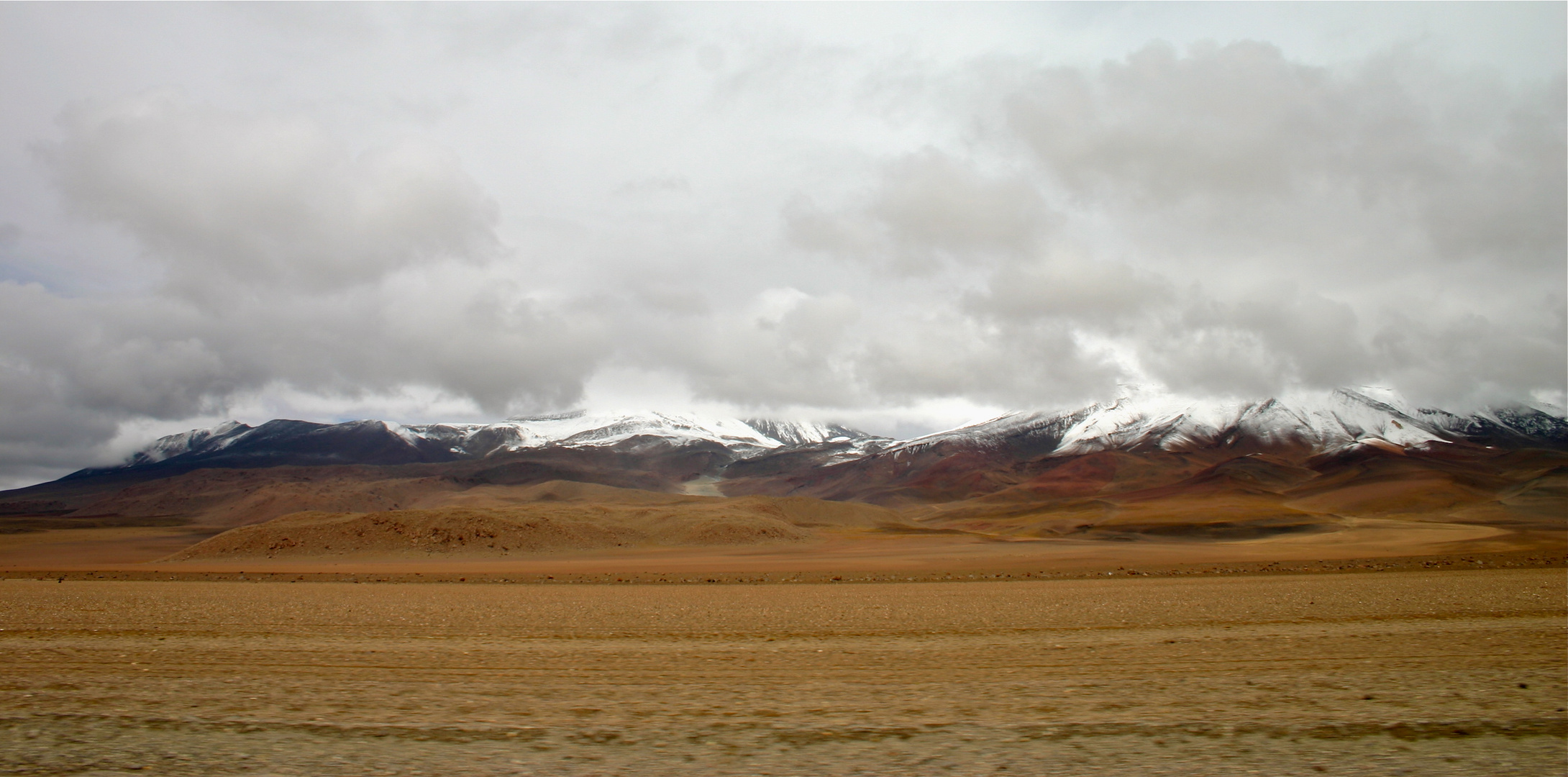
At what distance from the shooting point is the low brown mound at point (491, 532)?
264 ft

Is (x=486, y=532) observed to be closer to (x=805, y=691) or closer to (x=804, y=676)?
(x=804, y=676)

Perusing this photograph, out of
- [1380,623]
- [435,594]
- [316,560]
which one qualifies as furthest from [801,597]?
[316,560]

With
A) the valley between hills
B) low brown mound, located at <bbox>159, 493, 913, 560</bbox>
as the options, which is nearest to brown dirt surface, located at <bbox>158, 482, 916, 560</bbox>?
low brown mound, located at <bbox>159, 493, 913, 560</bbox>

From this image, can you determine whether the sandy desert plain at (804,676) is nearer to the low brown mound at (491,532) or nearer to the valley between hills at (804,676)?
the valley between hills at (804,676)

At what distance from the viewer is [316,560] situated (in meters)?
73.9

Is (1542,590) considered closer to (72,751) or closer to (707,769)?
(707,769)

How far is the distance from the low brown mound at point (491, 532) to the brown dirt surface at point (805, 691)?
56250 mm

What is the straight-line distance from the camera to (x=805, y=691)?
14070 millimetres

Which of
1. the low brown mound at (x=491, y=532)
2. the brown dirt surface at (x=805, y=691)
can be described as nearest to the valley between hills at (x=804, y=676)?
the brown dirt surface at (x=805, y=691)

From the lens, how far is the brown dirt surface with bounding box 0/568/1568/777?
999 cm

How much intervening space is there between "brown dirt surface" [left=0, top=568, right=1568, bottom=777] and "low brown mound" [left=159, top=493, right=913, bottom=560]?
5625cm

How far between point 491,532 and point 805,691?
251 feet

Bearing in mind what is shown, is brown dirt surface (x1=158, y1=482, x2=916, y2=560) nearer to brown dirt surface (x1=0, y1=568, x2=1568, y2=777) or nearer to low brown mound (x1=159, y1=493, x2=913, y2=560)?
low brown mound (x1=159, y1=493, x2=913, y2=560)

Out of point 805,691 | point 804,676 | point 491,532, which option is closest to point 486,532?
point 491,532
